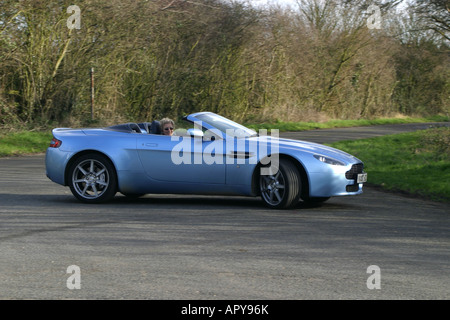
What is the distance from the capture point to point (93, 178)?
10320 millimetres

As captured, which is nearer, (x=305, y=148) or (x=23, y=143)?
(x=305, y=148)

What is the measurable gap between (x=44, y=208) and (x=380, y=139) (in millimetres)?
17227

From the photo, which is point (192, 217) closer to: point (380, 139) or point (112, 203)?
point (112, 203)

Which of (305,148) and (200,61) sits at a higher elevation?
(200,61)

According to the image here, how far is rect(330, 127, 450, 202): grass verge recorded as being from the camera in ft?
42.3

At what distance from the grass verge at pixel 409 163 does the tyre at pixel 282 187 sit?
331 centimetres

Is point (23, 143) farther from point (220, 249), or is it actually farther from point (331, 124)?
point (331, 124)

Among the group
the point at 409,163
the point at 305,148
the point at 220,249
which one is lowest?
the point at 220,249

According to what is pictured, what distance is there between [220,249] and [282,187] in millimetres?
2877

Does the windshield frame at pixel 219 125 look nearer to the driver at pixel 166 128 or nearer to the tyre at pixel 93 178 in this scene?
the driver at pixel 166 128

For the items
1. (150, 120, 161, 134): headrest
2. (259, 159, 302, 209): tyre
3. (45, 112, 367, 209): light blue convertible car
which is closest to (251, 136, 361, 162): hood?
(45, 112, 367, 209): light blue convertible car

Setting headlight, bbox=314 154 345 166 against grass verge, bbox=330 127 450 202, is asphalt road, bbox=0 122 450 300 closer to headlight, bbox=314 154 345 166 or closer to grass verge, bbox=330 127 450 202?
headlight, bbox=314 154 345 166

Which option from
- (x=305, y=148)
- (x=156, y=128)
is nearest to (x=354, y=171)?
(x=305, y=148)

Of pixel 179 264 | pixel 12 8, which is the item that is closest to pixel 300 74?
pixel 12 8
